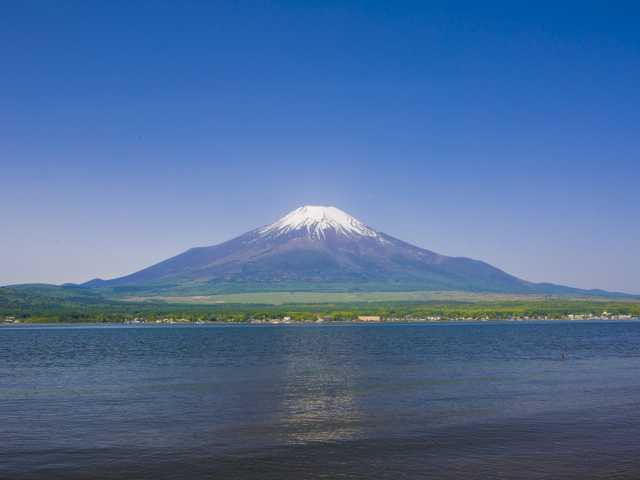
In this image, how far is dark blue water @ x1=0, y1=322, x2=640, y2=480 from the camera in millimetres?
23250

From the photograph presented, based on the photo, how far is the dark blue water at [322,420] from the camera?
23250 millimetres

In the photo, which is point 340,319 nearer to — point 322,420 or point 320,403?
point 320,403

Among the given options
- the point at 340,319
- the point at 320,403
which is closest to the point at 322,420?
the point at 320,403

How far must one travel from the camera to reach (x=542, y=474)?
72.8 feet

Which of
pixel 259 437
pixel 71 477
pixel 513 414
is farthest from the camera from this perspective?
pixel 513 414

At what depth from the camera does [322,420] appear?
3109 cm

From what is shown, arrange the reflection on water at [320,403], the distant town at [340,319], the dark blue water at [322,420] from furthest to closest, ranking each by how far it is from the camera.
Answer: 1. the distant town at [340,319]
2. the reflection on water at [320,403]
3. the dark blue water at [322,420]

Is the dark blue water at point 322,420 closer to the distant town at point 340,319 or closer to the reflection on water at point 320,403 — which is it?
the reflection on water at point 320,403

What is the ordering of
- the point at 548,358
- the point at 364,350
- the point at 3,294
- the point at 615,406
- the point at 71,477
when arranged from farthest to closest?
the point at 3,294 < the point at 364,350 < the point at 548,358 < the point at 615,406 < the point at 71,477

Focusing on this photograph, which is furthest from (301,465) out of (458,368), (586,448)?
(458,368)

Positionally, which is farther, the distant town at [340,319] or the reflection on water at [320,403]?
the distant town at [340,319]

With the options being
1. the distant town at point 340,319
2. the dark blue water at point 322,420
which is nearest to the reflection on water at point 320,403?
the dark blue water at point 322,420

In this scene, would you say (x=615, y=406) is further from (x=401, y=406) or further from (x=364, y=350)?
(x=364, y=350)

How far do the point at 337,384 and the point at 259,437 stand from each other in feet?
55.1
